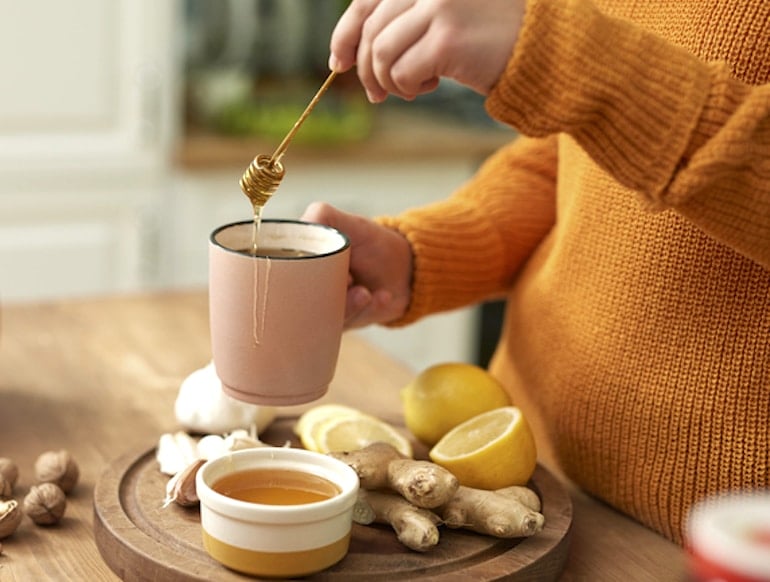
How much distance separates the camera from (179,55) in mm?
2938

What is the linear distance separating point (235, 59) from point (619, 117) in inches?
92.3

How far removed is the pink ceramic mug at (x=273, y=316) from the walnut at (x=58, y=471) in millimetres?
172

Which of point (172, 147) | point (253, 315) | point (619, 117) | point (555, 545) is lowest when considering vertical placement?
point (172, 147)

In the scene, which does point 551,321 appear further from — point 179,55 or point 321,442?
point 179,55

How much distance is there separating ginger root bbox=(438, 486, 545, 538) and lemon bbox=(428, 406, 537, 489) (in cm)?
4

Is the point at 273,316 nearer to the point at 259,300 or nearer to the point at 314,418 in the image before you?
the point at 259,300

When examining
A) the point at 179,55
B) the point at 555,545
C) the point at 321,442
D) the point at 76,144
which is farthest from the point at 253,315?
the point at 179,55

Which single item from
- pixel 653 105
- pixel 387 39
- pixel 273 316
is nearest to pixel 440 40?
pixel 387 39

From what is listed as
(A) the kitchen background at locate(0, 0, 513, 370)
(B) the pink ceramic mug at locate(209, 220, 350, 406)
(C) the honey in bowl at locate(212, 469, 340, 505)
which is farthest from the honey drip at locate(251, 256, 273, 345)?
(A) the kitchen background at locate(0, 0, 513, 370)

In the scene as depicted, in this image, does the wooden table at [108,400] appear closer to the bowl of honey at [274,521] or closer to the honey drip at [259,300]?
the bowl of honey at [274,521]

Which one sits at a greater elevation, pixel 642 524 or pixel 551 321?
pixel 551 321

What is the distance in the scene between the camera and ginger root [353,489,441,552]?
871 mm

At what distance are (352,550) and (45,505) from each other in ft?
0.84

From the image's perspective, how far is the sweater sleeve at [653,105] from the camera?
783mm
